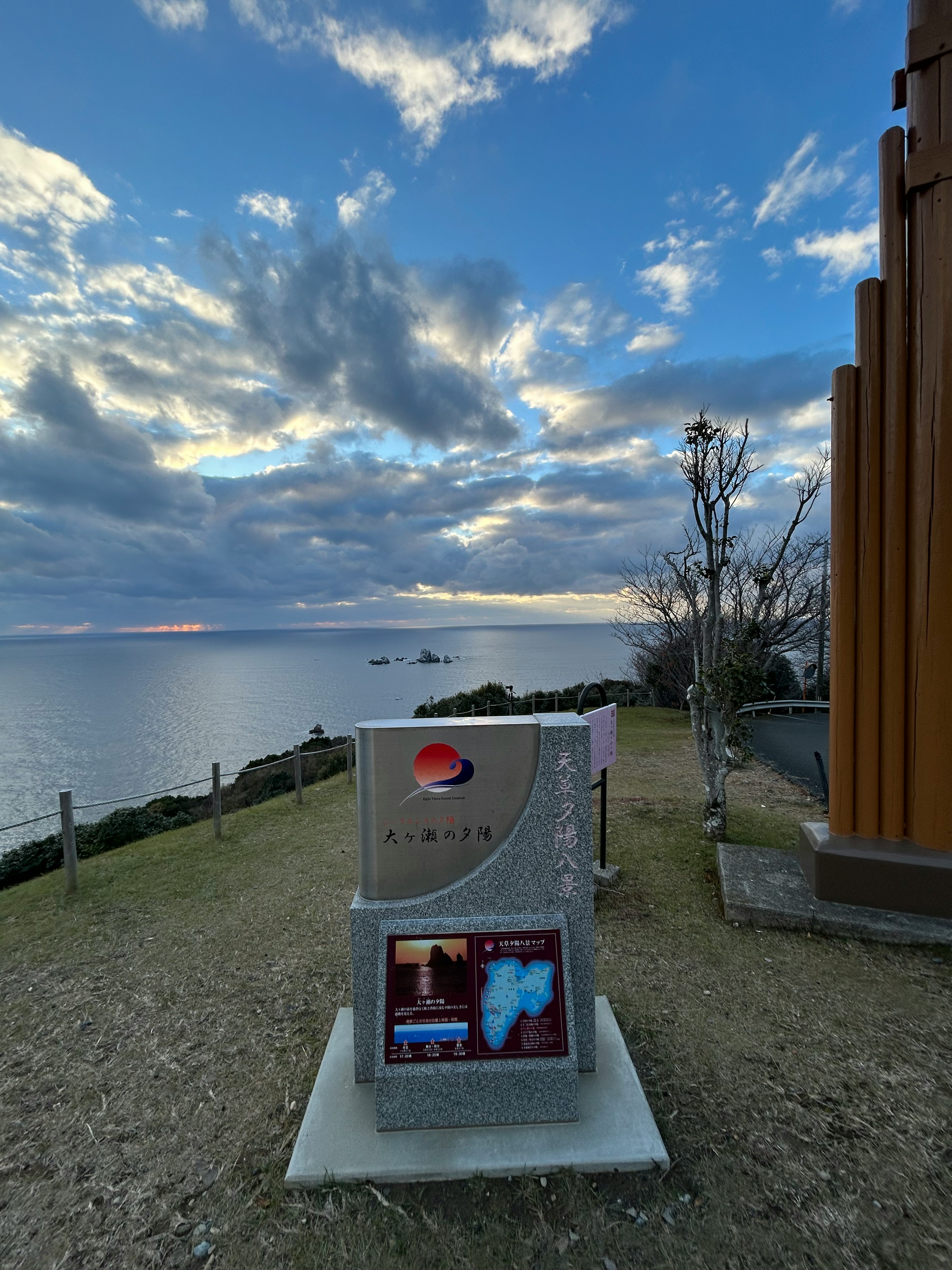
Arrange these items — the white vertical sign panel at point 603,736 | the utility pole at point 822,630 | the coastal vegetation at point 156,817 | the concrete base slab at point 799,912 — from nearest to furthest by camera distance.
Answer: the concrete base slab at point 799,912 → the white vertical sign panel at point 603,736 → the coastal vegetation at point 156,817 → the utility pole at point 822,630

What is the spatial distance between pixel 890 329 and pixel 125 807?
11672 mm

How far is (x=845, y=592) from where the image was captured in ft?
14.9

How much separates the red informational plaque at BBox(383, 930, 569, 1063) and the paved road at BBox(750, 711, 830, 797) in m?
6.87

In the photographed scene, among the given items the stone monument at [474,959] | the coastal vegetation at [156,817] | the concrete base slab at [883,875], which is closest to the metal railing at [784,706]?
the concrete base slab at [883,875]

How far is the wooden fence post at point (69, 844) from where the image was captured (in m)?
5.35

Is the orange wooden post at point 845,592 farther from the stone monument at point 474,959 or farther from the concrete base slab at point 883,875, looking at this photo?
the stone monument at point 474,959

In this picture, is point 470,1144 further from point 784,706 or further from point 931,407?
point 784,706

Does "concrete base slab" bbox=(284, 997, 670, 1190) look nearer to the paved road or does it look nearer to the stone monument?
the stone monument

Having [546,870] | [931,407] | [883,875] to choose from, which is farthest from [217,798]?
[931,407]

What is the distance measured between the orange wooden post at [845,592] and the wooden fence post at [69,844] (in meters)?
6.95

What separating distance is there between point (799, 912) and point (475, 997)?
309cm

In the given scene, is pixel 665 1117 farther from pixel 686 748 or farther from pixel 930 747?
pixel 686 748

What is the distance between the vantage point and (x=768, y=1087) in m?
2.81

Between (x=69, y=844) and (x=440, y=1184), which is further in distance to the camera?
(x=69, y=844)
